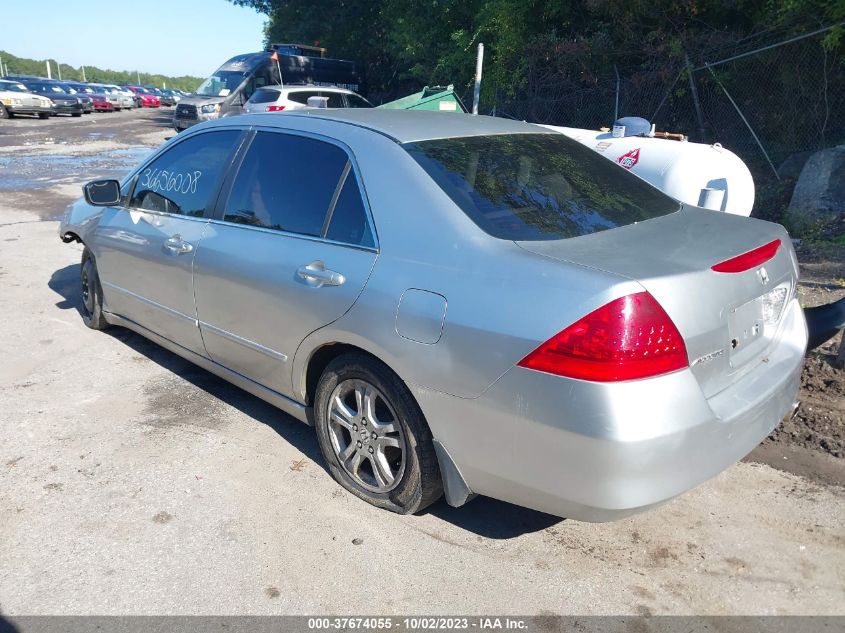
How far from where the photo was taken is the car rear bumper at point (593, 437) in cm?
237

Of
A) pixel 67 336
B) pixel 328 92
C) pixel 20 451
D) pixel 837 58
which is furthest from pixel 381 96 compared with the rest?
pixel 20 451

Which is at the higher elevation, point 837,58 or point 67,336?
point 837,58

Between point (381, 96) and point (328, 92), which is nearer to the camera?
point (328, 92)

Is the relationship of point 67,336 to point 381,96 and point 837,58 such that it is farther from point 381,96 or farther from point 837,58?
point 381,96

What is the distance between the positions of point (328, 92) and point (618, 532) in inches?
645

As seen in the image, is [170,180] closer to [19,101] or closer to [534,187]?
[534,187]

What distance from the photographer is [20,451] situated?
377 centimetres

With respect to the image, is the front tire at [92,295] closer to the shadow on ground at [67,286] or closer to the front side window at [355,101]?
the shadow on ground at [67,286]

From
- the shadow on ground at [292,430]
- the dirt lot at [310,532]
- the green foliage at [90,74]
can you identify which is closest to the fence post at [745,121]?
the dirt lot at [310,532]

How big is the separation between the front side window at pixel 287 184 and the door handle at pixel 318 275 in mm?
178

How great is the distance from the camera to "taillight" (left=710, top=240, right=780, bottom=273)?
8.73 ft

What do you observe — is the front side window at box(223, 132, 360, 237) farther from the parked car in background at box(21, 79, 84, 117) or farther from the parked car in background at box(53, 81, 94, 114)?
the parked car in background at box(53, 81, 94, 114)

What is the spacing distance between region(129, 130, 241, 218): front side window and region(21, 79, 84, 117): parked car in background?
32.1m

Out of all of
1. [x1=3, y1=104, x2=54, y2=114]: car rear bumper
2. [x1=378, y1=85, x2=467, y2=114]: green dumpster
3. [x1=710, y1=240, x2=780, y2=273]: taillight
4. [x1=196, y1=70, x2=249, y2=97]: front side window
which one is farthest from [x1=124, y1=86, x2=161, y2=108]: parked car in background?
[x1=710, y1=240, x2=780, y2=273]: taillight
